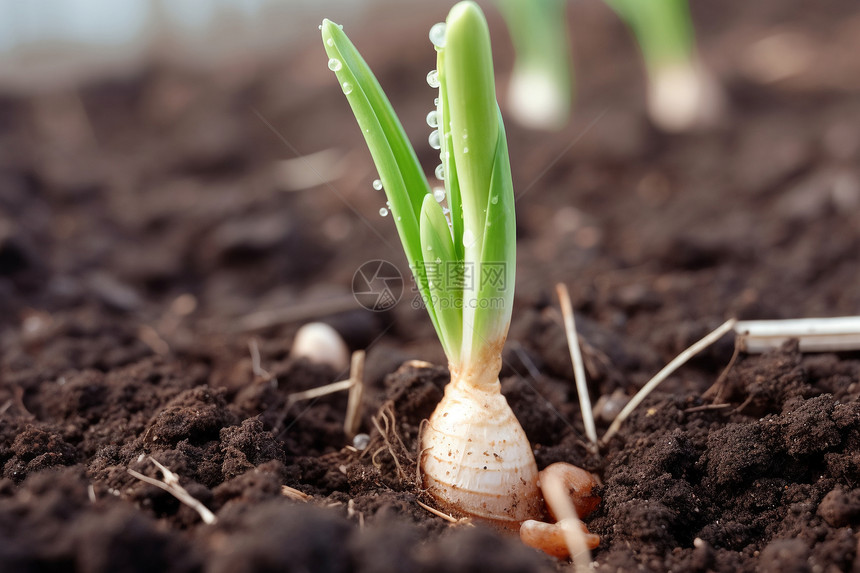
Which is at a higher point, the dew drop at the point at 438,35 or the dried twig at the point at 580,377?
the dew drop at the point at 438,35

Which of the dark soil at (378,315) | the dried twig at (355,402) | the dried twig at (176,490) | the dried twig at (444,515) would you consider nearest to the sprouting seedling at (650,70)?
the dark soil at (378,315)

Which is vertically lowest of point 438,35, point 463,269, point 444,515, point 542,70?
point 444,515

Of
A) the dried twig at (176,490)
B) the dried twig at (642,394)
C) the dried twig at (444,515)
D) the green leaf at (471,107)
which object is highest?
the green leaf at (471,107)

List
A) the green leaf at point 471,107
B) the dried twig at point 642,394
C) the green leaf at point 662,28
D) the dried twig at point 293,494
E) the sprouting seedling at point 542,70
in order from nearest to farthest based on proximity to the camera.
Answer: the green leaf at point 471,107
the dried twig at point 293,494
the dried twig at point 642,394
the green leaf at point 662,28
the sprouting seedling at point 542,70

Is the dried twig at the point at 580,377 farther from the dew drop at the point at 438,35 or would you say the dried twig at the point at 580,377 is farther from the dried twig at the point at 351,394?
the dew drop at the point at 438,35

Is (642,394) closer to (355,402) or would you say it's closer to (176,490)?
(355,402)

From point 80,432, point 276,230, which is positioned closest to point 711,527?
point 80,432

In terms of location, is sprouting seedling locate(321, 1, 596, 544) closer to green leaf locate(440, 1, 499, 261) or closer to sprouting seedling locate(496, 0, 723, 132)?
green leaf locate(440, 1, 499, 261)

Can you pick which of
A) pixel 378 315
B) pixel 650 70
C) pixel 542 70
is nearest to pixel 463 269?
pixel 378 315
